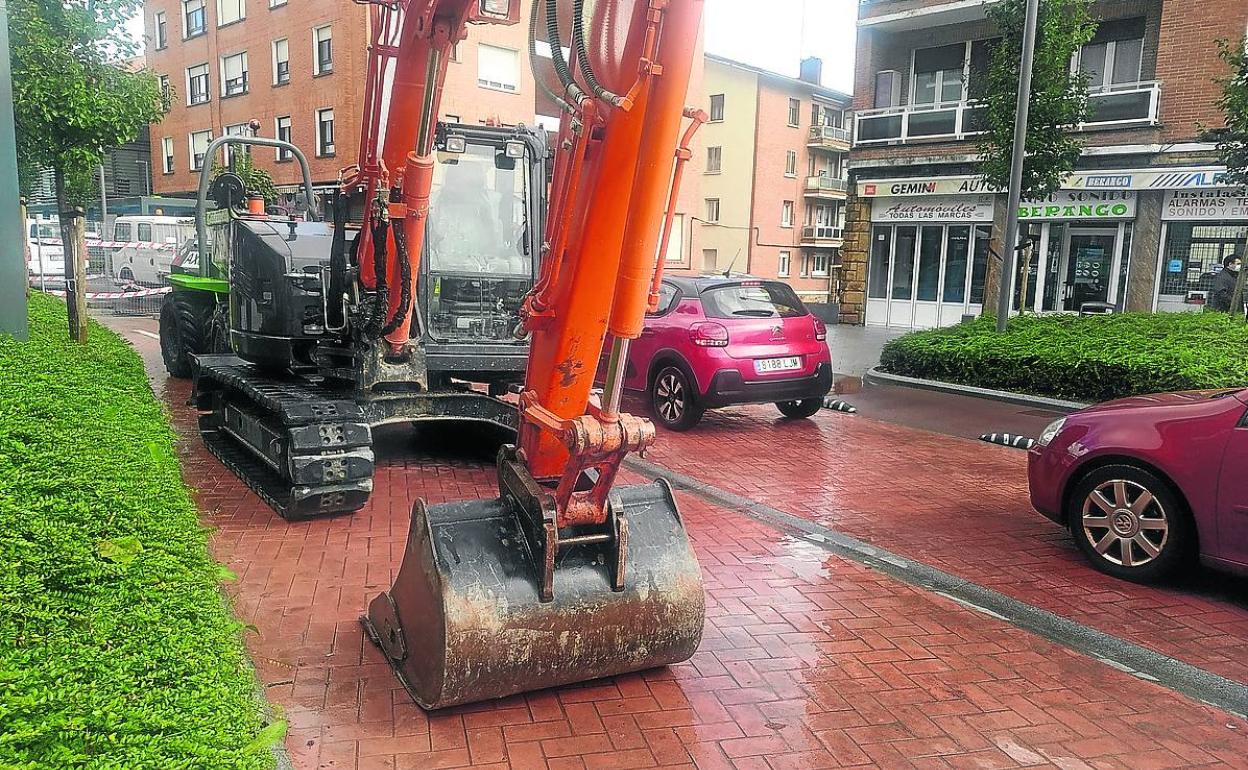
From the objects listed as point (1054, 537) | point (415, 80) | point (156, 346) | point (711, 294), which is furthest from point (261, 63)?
point (1054, 537)

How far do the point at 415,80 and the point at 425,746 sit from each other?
165 inches

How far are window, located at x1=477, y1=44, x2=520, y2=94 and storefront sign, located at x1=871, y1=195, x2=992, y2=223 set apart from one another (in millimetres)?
13646

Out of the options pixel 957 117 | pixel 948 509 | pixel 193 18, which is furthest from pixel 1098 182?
pixel 193 18

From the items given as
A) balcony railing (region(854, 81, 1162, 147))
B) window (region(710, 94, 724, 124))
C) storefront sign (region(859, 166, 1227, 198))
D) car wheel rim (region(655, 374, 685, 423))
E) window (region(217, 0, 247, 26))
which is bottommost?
car wheel rim (region(655, 374, 685, 423))

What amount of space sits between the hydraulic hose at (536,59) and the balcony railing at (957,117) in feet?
44.0

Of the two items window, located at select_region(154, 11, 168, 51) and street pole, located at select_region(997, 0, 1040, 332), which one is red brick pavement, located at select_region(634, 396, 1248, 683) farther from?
window, located at select_region(154, 11, 168, 51)

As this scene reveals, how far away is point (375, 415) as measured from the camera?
6949 millimetres

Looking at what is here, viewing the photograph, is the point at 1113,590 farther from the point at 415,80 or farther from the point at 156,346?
the point at 156,346

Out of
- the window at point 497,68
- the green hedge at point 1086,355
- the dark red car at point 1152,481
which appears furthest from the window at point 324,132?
the dark red car at point 1152,481

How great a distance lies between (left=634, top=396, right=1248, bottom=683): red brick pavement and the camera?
5.06m

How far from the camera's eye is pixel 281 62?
3359 centimetres

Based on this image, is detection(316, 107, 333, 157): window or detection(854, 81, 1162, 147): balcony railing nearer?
detection(854, 81, 1162, 147): balcony railing

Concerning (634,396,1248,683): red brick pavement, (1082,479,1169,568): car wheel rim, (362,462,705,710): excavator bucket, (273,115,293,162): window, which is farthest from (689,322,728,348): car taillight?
(273,115,293,162): window

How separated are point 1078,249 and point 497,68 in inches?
746
